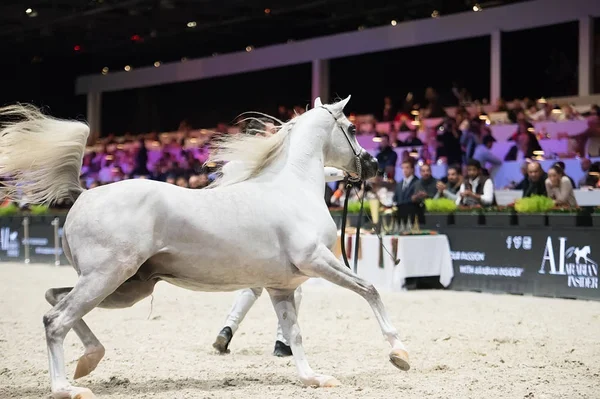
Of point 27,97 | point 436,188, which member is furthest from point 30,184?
point 27,97

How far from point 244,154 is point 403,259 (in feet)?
23.6

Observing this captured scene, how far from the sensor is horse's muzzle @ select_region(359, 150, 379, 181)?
6.64 meters

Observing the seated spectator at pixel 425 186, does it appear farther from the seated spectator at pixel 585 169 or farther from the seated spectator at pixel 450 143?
the seated spectator at pixel 585 169

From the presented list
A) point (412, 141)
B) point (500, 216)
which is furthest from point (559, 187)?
point (412, 141)

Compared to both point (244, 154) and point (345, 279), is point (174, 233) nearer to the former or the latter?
point (244, 154)

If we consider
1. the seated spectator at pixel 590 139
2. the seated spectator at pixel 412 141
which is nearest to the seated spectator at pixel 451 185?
the seated spectator at pixel 590 139

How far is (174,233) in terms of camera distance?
5492mm

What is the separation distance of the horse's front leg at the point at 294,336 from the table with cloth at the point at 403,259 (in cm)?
675

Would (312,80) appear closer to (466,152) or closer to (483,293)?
(466,152)

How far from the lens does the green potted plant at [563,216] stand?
452 inches

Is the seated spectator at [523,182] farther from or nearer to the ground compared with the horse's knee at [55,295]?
farther from the ground

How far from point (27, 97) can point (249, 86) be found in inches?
334

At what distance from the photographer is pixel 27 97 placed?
29.9 m

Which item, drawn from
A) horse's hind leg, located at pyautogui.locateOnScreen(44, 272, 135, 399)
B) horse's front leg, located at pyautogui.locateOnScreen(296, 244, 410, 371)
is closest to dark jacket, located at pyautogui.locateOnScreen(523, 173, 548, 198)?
horse's front leg, located at pyautogui.locateOnScreen(296, 244, 410, 371)
